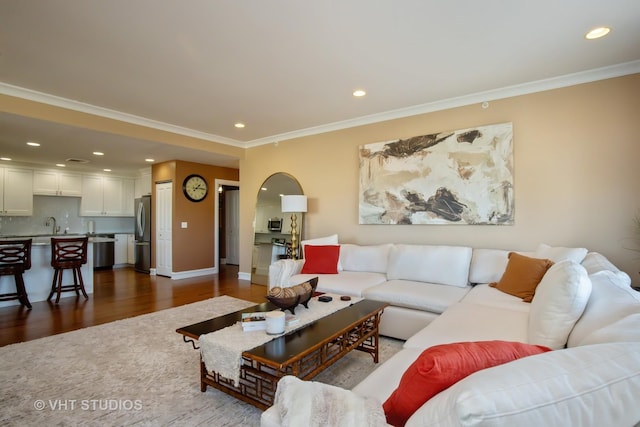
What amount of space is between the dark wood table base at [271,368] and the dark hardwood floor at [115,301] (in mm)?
2371

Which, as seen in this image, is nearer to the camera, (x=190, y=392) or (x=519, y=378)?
(x=519, y=378)

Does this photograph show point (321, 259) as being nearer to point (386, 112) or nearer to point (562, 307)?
point (386, 112)

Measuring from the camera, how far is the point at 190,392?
83.7 inches

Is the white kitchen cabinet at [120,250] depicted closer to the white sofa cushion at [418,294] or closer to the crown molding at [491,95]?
the crown molding at [491,95]

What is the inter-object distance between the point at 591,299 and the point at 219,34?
9.40 feet

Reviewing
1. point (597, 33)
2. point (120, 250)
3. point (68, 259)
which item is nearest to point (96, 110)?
point (68, 259)

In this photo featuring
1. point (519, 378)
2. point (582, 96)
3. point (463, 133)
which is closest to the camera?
point (519, 378)

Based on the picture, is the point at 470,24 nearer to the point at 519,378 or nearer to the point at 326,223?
the point at 519,378

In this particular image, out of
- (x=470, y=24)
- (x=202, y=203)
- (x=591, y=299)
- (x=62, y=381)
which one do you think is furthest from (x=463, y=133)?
(x=202, y=203)

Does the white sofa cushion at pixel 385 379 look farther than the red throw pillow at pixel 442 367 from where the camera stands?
Yes

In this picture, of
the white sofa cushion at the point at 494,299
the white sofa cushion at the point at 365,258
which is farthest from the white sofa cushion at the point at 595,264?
the white sofa cushion at the point at 365,258

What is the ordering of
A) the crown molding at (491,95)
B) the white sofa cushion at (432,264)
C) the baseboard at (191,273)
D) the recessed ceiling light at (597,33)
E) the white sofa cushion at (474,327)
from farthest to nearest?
1. the baseboard at (191,273)
2. the white sofa cushion at (432,264)
3. the crown molding at (491,95)
4. the recessed ceiling light at (597,33)
5. the white sofa cushion at (474,327)

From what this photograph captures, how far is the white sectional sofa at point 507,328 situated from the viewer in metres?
0.63

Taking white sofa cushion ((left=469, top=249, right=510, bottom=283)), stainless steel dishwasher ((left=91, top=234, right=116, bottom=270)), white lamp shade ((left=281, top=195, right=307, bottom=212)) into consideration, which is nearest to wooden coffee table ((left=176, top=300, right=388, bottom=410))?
white sofa cushion ((left=469, top=249, right=510, bottom=283))
